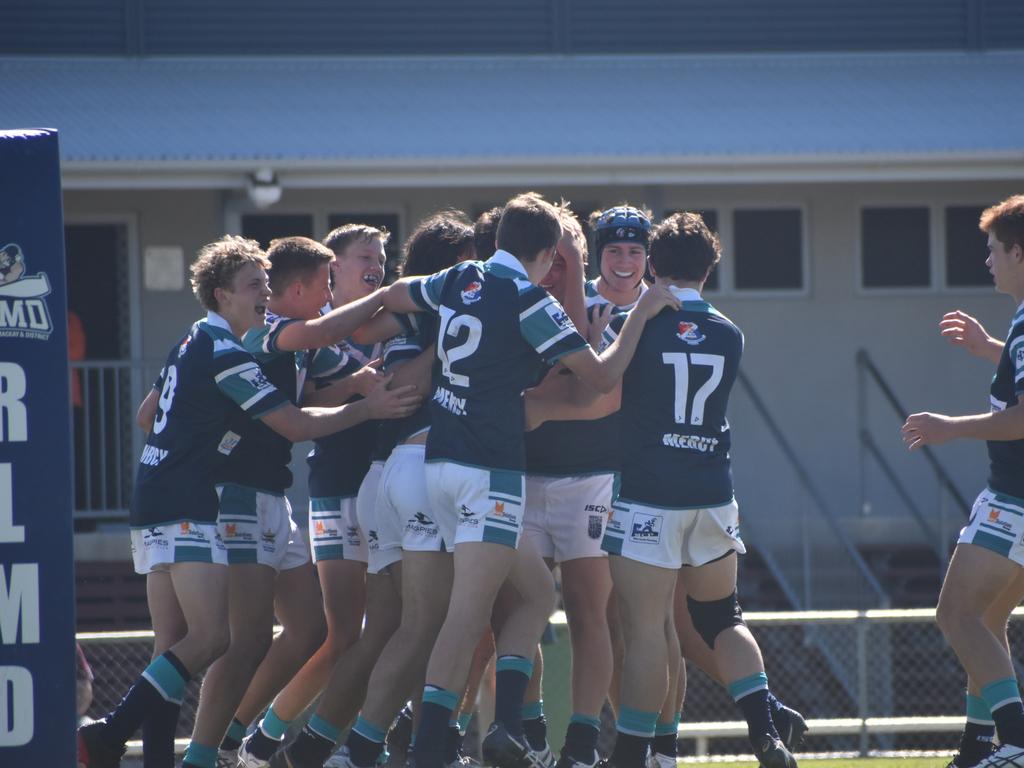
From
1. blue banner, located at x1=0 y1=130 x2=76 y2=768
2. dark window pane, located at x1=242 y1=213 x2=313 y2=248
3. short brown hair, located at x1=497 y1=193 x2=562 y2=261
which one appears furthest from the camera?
dark window pane, located at x1=242 y1=213 x2=313 y2=248

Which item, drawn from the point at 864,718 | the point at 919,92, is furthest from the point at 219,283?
the point at 919,92

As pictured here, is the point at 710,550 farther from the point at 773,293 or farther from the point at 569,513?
the point at 773,293

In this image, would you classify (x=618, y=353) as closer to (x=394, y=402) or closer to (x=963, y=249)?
(x=394, y=402)

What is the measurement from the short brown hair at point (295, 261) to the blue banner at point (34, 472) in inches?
43.9

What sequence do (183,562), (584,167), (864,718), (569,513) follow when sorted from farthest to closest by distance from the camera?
1. (584,167)
2. (864,718)
3. (569,513)
4. (183,562)

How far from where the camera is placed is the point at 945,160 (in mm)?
11781

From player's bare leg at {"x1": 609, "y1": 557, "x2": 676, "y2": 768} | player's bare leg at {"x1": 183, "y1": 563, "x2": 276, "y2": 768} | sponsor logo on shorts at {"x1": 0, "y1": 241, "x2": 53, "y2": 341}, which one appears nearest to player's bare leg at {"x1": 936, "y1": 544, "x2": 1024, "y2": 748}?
player's bare leg at {"x1": 609, "y1": 557, "x2": 676, "y2": 768}

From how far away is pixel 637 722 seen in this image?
545 centimetres

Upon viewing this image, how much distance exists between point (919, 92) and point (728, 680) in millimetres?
8785

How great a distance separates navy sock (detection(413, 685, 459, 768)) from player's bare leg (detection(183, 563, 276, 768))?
0.91 meters

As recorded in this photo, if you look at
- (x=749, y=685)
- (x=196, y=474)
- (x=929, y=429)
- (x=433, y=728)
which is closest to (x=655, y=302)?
(x=929, y=429)

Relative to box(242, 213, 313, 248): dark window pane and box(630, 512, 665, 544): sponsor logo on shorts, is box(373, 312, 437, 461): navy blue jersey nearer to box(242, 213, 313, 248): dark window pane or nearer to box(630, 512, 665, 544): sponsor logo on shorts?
box(630, 512, 665, 544): sponsor logo on shorts

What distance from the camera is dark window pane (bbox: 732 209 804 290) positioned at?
1297 cm

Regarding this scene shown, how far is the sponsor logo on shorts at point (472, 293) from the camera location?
530cm
